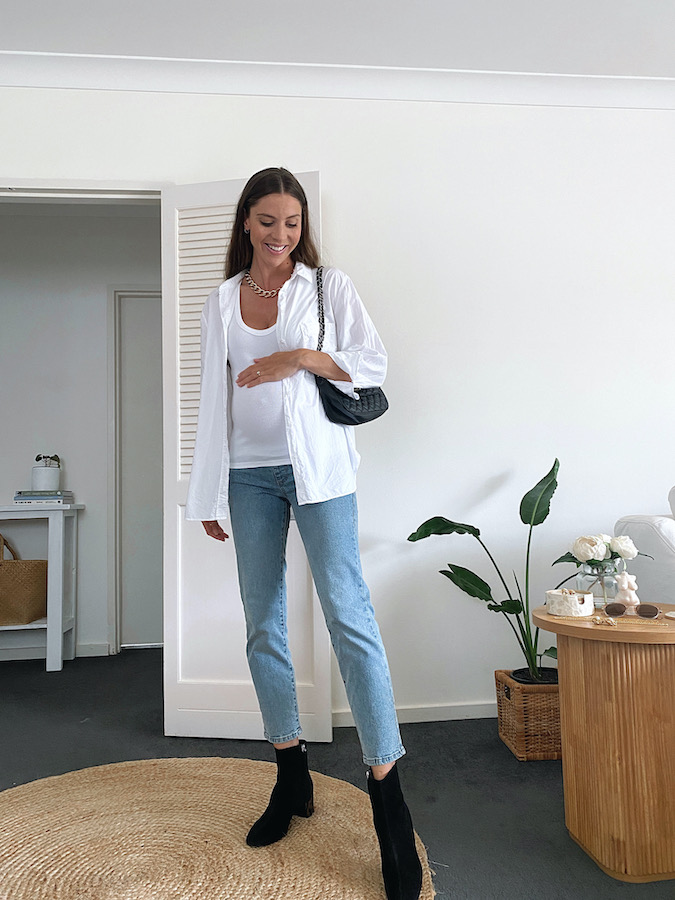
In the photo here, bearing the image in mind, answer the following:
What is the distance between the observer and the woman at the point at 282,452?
144 cm

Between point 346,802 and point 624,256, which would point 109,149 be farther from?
point 346,802

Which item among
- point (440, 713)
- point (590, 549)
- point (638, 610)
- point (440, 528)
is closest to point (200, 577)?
point (440, 528)

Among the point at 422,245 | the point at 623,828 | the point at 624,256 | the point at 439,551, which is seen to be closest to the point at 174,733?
the point at 439,551

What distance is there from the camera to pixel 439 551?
2.59 meters

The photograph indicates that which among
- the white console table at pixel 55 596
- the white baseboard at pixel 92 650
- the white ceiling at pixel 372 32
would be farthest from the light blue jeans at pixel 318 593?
the white baseboard at pixel 92 650

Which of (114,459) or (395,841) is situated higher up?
(114,459)

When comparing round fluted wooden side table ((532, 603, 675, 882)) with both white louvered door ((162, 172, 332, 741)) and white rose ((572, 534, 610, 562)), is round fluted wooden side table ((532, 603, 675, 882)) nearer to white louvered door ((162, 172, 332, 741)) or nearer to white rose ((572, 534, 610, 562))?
white rose ((572, 534, 610, 562))

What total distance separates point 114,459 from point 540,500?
97.2 inches

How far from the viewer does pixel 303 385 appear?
58.5 inches

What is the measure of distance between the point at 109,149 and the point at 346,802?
2.33 metres

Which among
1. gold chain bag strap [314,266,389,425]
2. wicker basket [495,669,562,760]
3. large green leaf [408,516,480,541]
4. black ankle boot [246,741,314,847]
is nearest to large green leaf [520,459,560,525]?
large green leaf [408,516,480,541]

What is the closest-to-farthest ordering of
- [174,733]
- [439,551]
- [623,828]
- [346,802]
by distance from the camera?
[623,828]
[346,802]
[174,733]
[439,551]

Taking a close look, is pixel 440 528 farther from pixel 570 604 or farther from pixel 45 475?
pixel 45 475

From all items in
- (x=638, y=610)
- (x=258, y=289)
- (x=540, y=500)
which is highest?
(x=258, y=289)
